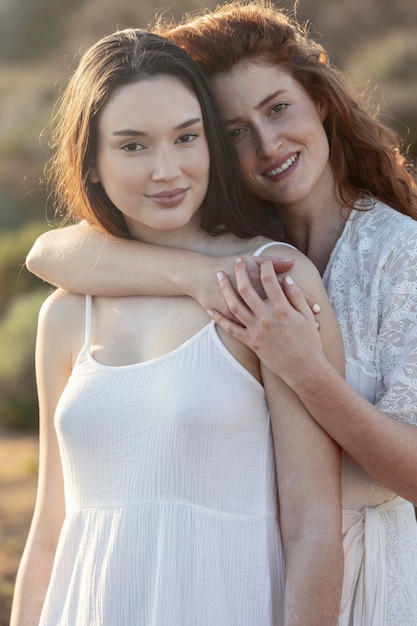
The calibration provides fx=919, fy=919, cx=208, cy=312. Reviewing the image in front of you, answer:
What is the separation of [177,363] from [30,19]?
903 centimetres

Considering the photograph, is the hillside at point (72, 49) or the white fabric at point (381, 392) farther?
the hillside at point (72, 49)

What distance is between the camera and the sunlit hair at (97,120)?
196 centimetres

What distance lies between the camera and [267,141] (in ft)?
7.36

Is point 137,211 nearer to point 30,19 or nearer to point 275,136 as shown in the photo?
point 275,136

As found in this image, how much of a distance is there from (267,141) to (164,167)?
424 millimetres

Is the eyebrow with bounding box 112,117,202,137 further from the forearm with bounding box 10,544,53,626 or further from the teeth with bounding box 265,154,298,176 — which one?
the forearm with bounding box 10,544,53,626

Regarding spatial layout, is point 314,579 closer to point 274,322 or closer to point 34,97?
point 274,322

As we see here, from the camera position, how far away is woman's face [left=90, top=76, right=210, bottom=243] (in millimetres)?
1915

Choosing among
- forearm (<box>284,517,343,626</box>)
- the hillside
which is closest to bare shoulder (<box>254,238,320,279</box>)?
forearm (<box>284,517,343,626</box>)

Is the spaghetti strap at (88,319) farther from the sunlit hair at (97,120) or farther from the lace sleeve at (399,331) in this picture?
the lace sleeve at (399,331)

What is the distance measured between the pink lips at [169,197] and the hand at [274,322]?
0.66 ft

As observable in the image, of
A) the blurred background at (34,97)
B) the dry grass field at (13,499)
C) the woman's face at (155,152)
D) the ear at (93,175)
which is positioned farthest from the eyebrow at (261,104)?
the blurred background at (34,97)

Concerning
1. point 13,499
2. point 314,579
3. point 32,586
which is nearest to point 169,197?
point 314,579

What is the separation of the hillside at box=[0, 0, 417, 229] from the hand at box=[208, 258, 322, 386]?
5911 mm
